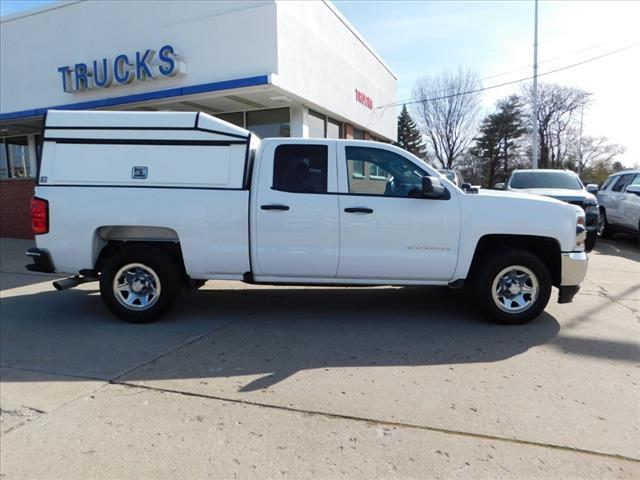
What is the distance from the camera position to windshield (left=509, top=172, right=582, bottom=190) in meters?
11.0

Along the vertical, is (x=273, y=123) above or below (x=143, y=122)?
above

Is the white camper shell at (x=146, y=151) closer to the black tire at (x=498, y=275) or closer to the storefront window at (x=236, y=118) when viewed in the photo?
the black tire at (x=498, y=275)

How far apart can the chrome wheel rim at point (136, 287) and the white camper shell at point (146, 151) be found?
1.02 meters

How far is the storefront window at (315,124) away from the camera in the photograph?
13.3 meters

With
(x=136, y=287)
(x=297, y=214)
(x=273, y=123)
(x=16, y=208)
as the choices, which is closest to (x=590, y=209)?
(x=297, y=214)

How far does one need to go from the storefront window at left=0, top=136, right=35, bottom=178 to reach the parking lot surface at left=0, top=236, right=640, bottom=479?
12.4 m

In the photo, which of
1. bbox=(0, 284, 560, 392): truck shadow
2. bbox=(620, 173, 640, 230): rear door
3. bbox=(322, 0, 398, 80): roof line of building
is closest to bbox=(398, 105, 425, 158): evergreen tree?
bbox=(322, 0, 398, 80): roof line of building

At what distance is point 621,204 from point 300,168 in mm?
10197

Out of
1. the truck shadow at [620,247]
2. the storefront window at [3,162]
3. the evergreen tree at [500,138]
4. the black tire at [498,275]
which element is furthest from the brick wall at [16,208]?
the evergreen tree at [500,138]

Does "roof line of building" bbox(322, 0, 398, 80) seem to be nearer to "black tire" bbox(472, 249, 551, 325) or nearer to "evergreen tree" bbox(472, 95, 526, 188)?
"black tire" bbox(472, 249, 551, 325)

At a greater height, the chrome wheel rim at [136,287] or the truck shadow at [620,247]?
the chrome wheel rim at [136,287]

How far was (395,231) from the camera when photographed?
4996 millimetres

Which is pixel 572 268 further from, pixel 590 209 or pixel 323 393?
pixel 590 209

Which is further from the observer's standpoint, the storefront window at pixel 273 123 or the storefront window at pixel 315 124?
the storefront window at pixel 315 124
